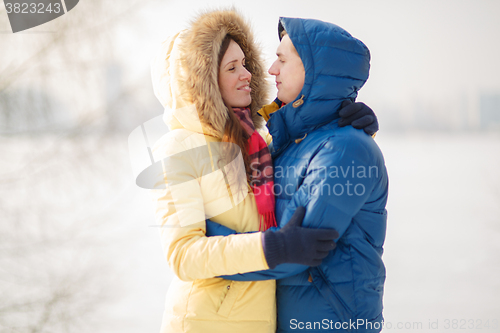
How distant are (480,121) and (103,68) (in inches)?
103

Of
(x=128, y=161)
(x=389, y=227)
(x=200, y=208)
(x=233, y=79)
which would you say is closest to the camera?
(x=200, y=208)

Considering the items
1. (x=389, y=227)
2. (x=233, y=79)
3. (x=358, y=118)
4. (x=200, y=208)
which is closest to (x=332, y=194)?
(x=358, y=118)

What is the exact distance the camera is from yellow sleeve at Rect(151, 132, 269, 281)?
97 cm

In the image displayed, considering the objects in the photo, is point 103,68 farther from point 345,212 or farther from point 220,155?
point 345,212

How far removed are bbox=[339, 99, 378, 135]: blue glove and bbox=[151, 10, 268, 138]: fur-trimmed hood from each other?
38 centimetres

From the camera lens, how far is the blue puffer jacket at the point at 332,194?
1021 millimetres

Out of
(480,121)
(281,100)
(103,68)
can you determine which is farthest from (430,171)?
(103,68)

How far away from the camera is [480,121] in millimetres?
2699

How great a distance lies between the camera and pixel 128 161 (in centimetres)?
186

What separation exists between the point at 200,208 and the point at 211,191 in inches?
3.0

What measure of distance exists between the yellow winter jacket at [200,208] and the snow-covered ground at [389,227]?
0.78 metres

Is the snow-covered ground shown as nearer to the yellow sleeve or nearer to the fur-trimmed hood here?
the fur-trimmed hood

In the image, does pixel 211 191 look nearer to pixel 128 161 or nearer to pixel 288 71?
pixel 288 71

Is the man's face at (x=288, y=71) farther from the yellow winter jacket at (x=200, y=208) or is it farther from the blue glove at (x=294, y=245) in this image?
the blue glove at (x=294, y=245)
